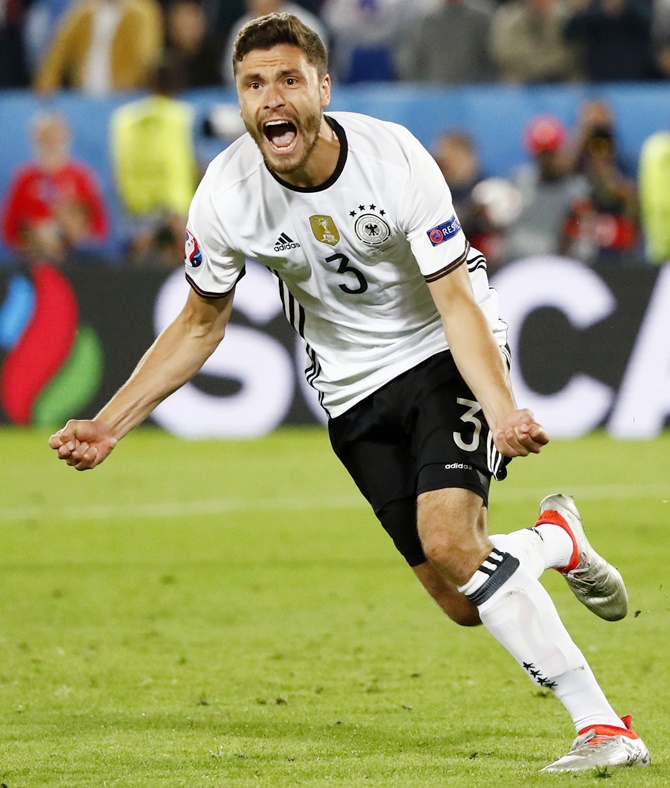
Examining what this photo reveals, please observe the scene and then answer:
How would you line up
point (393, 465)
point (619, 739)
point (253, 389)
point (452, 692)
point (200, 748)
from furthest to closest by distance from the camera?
point (253, 389)
point (452, 692)
point (393, 465)
point (200, 748)
point (619, 739)

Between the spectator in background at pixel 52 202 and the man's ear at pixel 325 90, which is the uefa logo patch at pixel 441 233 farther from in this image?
the spectator in background at pixel 52 202

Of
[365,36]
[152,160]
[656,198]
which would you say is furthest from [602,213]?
[152,160]

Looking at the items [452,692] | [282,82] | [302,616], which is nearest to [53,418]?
[302,616]

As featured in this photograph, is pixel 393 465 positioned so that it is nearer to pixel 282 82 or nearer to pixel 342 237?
pixel 342 237

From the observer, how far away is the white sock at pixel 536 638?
15.0 ft

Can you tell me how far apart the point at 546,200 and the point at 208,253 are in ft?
32.5

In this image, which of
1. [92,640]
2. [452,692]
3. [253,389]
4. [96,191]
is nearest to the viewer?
[452,692]

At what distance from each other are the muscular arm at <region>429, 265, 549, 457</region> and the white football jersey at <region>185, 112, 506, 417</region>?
0.08m

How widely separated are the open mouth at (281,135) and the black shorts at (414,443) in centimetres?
86

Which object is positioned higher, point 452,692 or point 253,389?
point 452,692

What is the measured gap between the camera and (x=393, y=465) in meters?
5.23

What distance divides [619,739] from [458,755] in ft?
1.74

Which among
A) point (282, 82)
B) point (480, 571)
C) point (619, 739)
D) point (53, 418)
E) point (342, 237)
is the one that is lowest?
point (53, 418)

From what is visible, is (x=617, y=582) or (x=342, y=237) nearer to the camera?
(x=342, y=237)
